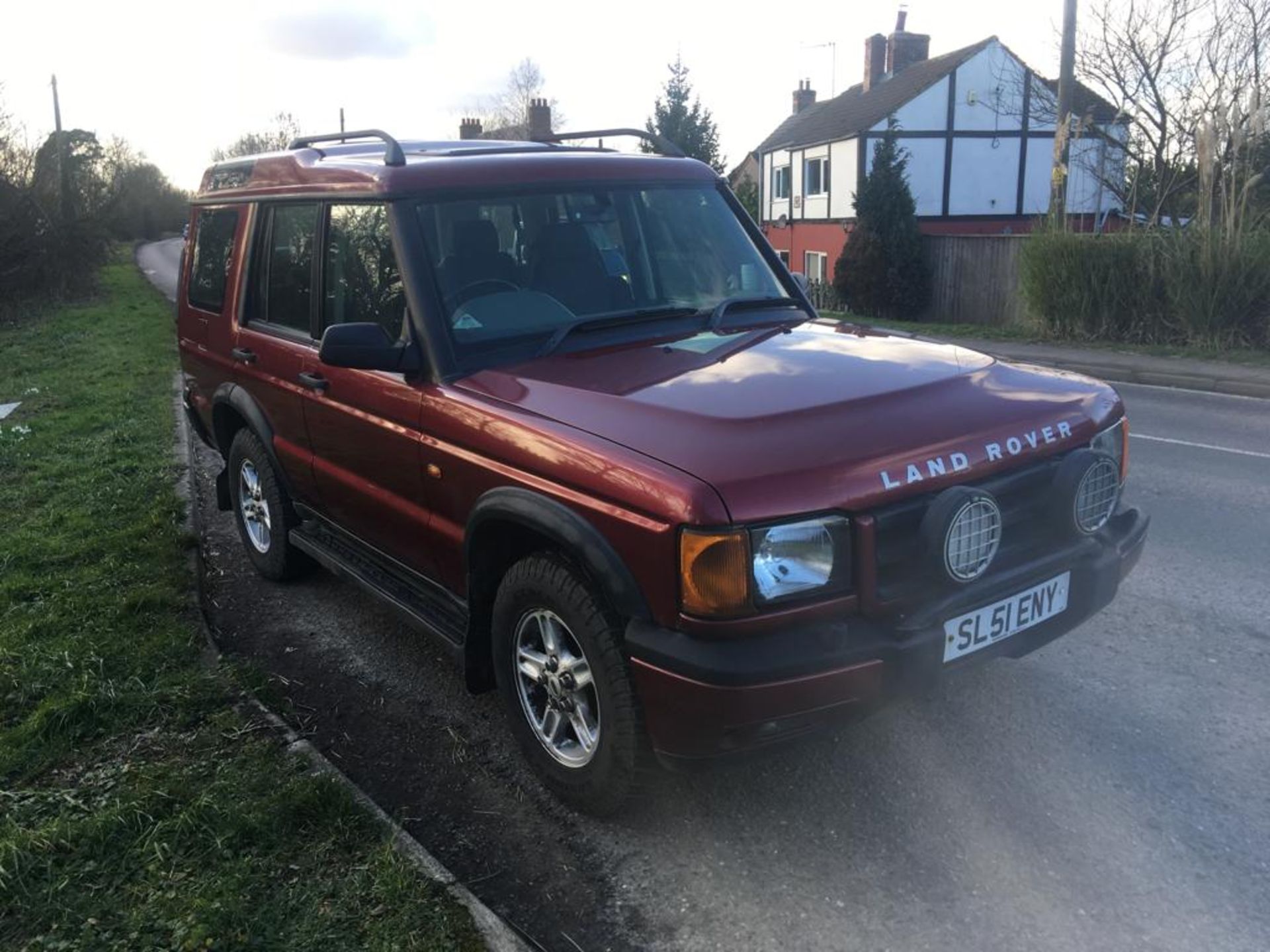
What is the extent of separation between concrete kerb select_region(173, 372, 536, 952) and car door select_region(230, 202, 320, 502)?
0.83 metres

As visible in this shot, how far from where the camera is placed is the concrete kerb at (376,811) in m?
2.65

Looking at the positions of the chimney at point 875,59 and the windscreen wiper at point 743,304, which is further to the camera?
the chimney at point 875,59

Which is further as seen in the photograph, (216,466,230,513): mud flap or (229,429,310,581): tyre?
(216,466,230,513): mud flap

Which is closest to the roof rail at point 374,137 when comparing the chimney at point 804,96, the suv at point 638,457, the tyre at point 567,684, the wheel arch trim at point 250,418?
the suv at point 638,457

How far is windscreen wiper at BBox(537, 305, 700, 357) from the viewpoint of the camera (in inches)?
148

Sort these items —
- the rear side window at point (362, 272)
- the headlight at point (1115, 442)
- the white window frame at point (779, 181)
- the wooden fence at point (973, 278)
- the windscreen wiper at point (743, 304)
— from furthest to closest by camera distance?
the white window frame at point (779, 181)
the wooden fence at point (973, 278)
the windscreen wiper at point (743, 304)
the rear side window at point (362, 272)
the headlight at point (1115, 442)

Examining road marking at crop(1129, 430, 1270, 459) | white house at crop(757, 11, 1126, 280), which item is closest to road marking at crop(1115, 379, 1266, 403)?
road marking at crop(1129, 430, 1270, 459)

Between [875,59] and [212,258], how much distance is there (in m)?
36.5

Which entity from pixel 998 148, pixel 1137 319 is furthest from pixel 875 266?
pixel 998 148

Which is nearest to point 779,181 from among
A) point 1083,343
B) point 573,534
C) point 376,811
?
point 1083,343

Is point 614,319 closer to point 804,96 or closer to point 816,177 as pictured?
point 816,177

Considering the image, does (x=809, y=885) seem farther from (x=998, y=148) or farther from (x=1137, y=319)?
(x=998, y=148)

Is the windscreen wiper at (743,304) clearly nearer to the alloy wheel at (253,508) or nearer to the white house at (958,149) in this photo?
the alloy wheel at (253,508)

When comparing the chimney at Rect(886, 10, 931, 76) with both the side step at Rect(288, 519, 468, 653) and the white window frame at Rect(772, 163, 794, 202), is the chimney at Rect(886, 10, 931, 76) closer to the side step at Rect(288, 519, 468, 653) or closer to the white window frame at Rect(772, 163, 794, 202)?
the white window frame at Rect(772, 163, 794, 202)
